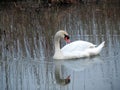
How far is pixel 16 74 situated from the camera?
10.2m

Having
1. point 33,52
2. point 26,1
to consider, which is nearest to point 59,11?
point 26,1

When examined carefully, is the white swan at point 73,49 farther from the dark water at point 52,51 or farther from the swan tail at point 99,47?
the dark water at point 52,51

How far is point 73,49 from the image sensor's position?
11.9 metres

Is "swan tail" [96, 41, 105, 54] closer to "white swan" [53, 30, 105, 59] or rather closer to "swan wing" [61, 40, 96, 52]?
"white swan" [53, 30, 105, 59]

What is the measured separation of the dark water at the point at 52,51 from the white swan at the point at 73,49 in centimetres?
18

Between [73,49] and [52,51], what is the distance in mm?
806

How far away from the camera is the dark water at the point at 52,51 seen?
30.9ft

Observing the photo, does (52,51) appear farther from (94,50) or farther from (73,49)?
(94,50)

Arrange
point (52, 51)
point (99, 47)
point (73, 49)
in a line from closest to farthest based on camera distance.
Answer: point (73, 49), point (99, 47), point (52, 51)

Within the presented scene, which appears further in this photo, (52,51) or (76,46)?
(52,51)

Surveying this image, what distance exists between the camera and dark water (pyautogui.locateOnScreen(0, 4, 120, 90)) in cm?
942

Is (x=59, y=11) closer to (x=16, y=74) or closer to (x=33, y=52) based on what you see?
(x=33, y=52)

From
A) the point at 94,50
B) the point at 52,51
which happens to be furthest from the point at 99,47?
the point at 52,51

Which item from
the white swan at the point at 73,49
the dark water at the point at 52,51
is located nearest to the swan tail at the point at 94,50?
the white swan at the point at 73,49
